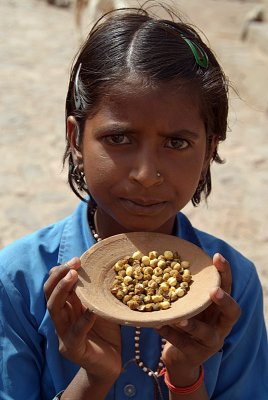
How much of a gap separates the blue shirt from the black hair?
1.04 feet

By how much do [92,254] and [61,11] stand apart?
31.8ft

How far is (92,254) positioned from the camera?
164cm

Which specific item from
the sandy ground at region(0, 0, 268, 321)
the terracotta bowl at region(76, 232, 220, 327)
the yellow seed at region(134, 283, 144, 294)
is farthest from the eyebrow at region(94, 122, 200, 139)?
the sandy ground at region(0, 0, 268, 321)

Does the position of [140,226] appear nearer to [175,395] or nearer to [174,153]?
[174,153]

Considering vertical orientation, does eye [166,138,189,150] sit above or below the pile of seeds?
above

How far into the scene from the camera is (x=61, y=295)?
1542 mm

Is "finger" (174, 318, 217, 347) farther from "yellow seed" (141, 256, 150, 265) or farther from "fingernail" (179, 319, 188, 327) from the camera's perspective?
"yellow seed" (141, 256, 150, 265)

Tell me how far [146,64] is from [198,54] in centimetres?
17

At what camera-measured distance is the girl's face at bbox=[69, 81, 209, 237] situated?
1607 mm

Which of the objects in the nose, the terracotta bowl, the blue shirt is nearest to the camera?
the terracotta bowl

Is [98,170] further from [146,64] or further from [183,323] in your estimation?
[183,323]

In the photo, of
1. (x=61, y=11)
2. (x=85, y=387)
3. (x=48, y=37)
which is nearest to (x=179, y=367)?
(x=85, y=387)

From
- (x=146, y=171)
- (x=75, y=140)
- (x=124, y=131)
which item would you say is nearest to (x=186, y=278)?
(x=146, y=171)

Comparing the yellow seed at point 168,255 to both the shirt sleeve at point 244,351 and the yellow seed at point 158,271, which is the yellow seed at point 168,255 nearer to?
the yellow seed at point 158,271
